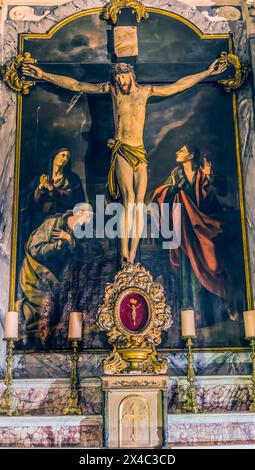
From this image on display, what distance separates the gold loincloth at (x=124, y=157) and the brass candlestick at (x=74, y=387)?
2101 millimetres

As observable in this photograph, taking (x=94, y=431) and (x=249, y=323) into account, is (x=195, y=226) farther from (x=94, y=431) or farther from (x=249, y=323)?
(x=94, y=431)

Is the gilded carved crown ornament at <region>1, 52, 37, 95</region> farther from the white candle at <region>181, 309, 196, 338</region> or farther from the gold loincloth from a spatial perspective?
the white candle at <region>181, 309, 196, 338</region>

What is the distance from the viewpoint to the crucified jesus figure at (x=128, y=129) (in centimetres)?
841

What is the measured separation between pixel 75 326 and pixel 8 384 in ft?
3.37

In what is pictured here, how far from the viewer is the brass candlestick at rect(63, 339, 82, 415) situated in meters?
7.49

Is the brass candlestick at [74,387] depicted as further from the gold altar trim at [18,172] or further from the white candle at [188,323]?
the white candle at [188,323]

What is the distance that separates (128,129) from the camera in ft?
28.7

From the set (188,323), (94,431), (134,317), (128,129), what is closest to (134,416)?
(94,431)

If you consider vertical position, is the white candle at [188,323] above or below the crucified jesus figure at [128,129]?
below

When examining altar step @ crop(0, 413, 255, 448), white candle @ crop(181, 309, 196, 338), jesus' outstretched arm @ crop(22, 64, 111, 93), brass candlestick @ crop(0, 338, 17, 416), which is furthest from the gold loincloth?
altar step @ crop(0, 413, 255, 448)

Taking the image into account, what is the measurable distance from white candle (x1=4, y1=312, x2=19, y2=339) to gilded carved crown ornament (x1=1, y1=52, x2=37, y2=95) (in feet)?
10.7

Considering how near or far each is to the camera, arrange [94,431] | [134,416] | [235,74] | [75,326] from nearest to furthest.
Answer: [134,416] < [94,431] < [75,326] < [235,74]

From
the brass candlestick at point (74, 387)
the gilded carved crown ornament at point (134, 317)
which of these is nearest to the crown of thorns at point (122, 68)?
the gilded carved crown ornament at point (134, 317)
